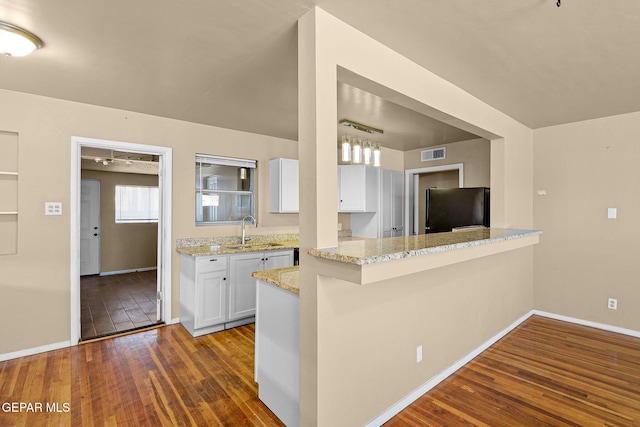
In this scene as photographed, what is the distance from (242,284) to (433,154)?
3.55 meters

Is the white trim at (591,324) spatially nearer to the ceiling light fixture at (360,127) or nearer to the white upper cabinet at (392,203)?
the white upper cabinet at (392,203)

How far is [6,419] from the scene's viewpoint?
2.01 m

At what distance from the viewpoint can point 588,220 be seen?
12.0 feet

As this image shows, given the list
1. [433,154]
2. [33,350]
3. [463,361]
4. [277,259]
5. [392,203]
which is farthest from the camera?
[392,203]

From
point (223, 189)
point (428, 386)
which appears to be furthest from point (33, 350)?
point (428, 386)

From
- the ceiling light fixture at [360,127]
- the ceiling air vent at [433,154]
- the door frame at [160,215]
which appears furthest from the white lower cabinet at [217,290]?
the ceiling air vent at [433,154]

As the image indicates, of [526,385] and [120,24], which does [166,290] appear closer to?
[120,24]

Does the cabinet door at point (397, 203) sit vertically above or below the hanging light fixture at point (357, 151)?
below

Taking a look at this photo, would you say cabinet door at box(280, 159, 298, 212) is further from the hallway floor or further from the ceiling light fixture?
the hallway floor

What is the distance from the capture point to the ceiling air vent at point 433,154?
4.92 metres

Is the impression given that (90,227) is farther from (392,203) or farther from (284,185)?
(392,203)

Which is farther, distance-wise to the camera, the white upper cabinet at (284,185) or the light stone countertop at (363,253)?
the white upper cabinet at (284,185)

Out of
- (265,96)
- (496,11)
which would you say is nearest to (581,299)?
(496,11)

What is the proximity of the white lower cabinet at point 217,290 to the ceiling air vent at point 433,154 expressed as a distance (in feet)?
9.91
